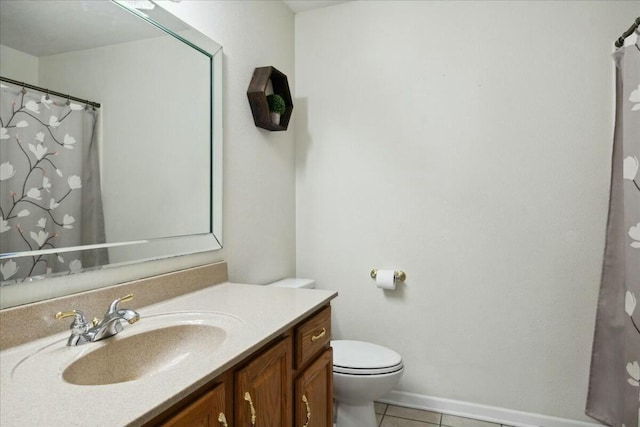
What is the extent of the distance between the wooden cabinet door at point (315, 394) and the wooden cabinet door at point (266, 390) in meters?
0.07

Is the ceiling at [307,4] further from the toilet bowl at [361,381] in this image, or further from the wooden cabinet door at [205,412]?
the wooden cabinet door at [205,412]

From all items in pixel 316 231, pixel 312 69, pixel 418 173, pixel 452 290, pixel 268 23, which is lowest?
pixel 452 290

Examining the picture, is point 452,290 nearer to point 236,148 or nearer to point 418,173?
point 418,173

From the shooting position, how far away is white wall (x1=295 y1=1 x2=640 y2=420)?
1.87 m

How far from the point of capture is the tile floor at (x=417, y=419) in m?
2.00

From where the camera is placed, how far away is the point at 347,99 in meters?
2.31

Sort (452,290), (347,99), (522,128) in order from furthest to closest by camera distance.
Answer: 1. (347,99)
2. (452,290)
3. (522,128)

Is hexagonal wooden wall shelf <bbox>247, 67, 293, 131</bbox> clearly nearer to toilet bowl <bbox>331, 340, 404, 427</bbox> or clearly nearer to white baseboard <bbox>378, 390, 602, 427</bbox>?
toilet bowl <bbox>331, 340, 404, 427</bbox>

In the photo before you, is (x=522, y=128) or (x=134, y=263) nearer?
(x=134, y=263)

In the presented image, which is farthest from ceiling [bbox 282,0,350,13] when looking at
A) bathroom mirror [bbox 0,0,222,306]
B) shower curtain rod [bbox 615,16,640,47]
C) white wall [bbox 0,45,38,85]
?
white wall [bbox 0,45,38,85]

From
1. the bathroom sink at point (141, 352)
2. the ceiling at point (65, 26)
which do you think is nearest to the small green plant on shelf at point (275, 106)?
the ceiling at point (65, 26)

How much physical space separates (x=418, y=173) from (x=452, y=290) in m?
0.68

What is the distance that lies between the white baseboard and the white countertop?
1.31 m

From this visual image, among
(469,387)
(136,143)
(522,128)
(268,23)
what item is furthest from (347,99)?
(469,387)
